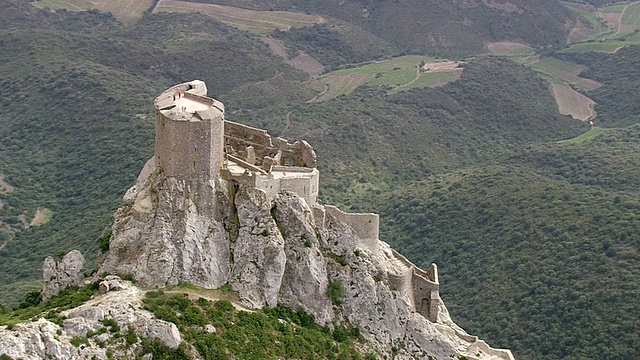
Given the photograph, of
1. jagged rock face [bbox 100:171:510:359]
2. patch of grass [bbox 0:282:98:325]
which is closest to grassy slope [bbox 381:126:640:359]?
jagged rock face [bbox 100:171:510:359]

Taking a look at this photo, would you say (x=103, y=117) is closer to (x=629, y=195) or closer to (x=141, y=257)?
(x=629, y=195)

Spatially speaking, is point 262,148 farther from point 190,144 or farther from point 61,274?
point 61,274

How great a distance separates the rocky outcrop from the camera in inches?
2003

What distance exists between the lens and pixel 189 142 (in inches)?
2452

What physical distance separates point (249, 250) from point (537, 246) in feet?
217

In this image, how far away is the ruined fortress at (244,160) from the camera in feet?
205

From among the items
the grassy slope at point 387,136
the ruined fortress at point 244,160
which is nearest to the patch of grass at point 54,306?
the ruined fortress at point 244,160

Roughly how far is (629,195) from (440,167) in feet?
134

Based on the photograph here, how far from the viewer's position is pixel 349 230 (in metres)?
69.2

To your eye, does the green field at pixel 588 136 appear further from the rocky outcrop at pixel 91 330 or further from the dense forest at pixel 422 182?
the rocky outcrop at pixel 91 330

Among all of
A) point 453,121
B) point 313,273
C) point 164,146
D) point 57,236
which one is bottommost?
point 453,121

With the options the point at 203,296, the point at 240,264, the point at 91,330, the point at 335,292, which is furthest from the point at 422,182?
the point at 91,330

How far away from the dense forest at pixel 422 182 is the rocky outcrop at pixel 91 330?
3256 cm

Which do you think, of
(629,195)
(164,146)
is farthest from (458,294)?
(164,146)
